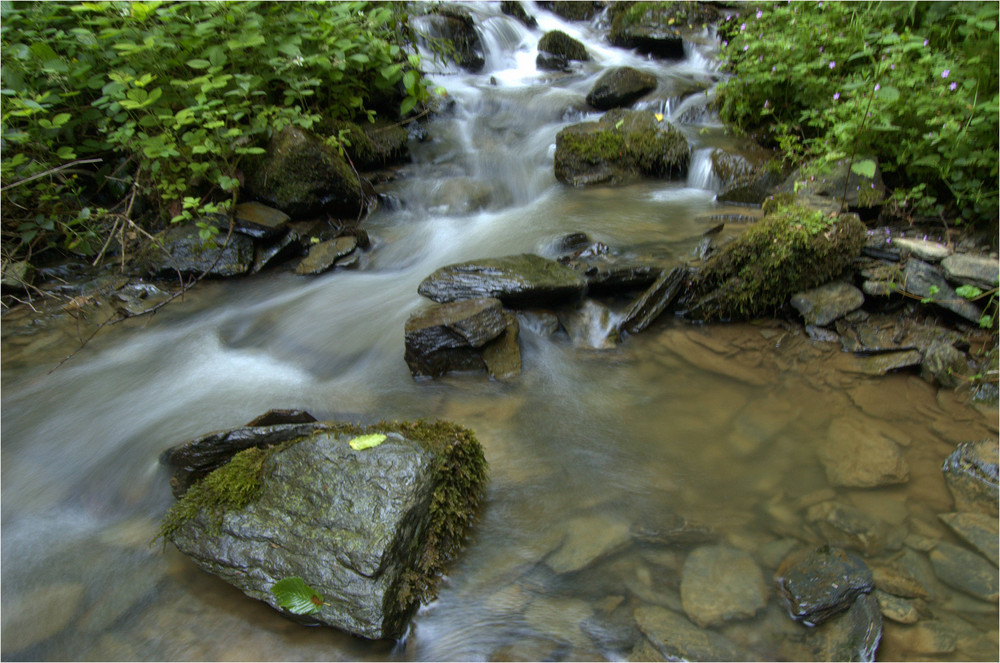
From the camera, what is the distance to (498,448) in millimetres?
3217

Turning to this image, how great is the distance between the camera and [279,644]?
7.22 ft

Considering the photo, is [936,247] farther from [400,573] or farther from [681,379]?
[400,573]

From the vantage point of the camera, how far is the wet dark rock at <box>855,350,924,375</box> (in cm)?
356

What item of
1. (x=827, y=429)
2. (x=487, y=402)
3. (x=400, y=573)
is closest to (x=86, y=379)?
(x=487, y=402)

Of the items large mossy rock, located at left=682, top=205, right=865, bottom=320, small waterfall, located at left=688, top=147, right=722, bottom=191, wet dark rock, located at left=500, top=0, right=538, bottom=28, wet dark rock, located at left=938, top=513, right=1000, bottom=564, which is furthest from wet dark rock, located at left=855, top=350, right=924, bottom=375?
wet dark rock, located at left=500, top=0, right=538, bottom=28

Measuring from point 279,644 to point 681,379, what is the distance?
276 centimetres

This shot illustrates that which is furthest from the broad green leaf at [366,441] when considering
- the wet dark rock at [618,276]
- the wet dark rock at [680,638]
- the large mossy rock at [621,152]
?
the large mossy rock at [621,152]

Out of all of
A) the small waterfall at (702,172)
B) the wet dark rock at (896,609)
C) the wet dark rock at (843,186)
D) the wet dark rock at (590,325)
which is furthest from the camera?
the small waterfall at (702,172)

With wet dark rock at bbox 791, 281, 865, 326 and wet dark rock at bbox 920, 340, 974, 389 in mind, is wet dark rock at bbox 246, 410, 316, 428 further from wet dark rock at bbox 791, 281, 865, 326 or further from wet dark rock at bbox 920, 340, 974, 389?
wet dark rock at bbox 920, 340, 974, 389

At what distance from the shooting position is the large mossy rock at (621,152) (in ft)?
20.6

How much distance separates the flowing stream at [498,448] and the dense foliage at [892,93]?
1219 millimetres

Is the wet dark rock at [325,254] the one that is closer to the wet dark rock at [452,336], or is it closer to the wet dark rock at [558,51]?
the wet dark rock at [452,336]

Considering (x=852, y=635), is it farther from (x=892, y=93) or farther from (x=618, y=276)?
(x=892, y=93)

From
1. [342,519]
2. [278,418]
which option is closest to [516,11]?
[278,418]
